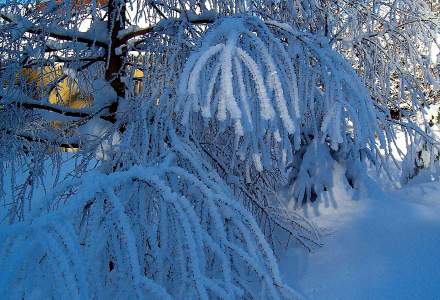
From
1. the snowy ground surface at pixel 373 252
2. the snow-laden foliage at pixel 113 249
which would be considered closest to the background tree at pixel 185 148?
the snow-laden foliage at pixel 113 249

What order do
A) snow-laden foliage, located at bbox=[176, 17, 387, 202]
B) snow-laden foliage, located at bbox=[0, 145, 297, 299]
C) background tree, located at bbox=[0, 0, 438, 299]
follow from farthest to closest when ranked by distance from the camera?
snow-laden foliage, located at bbox=[176, 17, 387, 202] → background tree, located at bbox=[0, 0, 438, 299] → snow-laden foliage, located at bbox=[0, 145, 297, 299]

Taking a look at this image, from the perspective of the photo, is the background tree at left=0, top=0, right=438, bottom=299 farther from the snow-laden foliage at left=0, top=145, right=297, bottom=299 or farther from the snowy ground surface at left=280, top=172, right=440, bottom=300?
the snowy ground surface at left=280, top=172, right=440, bottom=300

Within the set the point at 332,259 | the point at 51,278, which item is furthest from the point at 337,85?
the point at 332,259

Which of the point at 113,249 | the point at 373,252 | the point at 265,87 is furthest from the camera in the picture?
the point at 373,252

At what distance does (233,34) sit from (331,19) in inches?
85.8

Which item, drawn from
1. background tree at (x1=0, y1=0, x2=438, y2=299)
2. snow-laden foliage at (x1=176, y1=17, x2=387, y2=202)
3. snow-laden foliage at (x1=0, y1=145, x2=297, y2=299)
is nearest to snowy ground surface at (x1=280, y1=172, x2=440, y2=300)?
background tree at (x1=0, y1=0, x2=438, y2=299)

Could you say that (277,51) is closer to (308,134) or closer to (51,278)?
(51,278)

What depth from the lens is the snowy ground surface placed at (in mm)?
2682

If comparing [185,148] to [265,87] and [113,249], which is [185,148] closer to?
[265,87]

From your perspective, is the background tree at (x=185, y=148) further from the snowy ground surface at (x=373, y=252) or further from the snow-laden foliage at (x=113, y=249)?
the snowy ground surface at (x=373, y=252)

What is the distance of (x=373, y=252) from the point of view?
3062 mm

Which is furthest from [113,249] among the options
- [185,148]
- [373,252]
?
[373,252]

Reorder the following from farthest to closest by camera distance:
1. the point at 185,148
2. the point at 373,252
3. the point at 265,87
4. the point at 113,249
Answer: the point at 373,252
the point at 185,148
the point at 265,87
the point at 113,249

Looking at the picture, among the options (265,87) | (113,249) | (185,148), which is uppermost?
(265,87)
